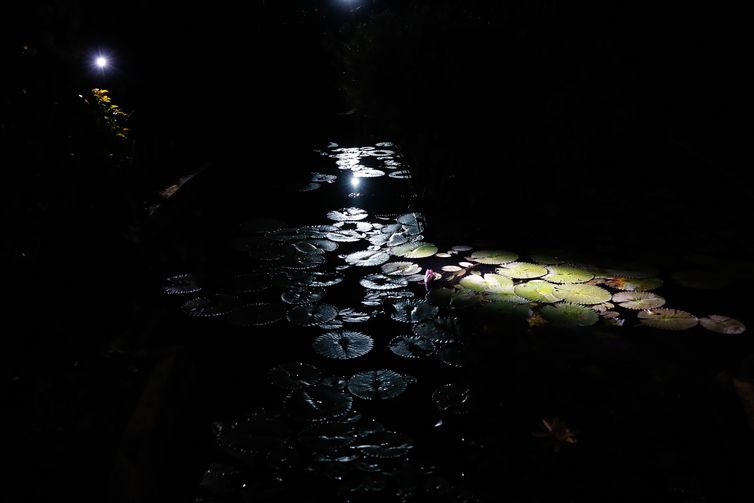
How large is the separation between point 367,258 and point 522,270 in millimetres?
1170

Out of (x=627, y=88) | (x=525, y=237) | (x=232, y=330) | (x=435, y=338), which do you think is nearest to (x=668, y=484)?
(x=435, y=338)

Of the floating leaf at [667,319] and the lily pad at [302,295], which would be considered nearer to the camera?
the floating leaf at [667,319]

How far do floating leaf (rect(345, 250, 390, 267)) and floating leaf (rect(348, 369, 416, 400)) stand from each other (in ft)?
4.83

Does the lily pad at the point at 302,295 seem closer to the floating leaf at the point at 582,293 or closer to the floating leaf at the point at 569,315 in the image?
the floating leaf at the point at 569,315

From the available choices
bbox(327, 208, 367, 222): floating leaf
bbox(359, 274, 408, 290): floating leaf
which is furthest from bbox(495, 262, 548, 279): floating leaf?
bbox(327, 208, 367, 222): floating leaf

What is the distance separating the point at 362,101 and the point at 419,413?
341 centimetres

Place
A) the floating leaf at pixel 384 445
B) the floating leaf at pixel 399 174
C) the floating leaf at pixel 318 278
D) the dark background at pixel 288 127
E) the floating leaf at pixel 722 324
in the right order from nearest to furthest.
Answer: the dark background at pixel 288 127 → the floating leaf at pixel 384 445 → the floating leaf at pixel 722 324 → the floating leaf at pixel 318 278 → the floating leaf at pixel 399 174

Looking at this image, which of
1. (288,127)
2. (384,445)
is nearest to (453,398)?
(384,445)

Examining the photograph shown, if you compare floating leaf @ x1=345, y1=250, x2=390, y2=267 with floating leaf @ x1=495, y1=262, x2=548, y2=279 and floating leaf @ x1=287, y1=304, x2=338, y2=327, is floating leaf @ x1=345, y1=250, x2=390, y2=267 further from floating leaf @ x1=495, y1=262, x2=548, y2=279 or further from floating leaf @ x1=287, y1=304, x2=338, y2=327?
floating leaf @ x1=495, y1=262, x2=548, y2=279

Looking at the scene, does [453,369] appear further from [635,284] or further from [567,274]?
[635,284]

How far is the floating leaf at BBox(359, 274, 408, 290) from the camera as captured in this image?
364 cm

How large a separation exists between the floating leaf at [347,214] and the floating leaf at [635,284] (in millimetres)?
2425

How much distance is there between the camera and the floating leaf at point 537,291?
131 inches

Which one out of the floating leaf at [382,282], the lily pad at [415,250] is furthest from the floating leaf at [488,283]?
the lily pad at [415,250]
